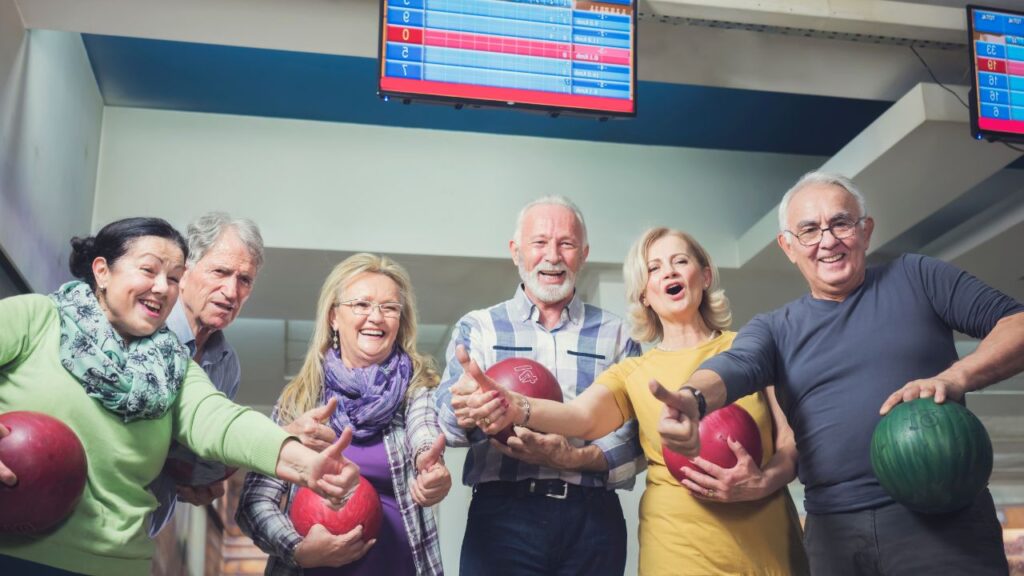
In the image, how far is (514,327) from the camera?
9.33ft

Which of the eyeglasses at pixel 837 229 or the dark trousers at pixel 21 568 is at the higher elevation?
the eyeglasses at pixel 837 229

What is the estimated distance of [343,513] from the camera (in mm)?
2330

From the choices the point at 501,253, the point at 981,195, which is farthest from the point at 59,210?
the point at 981,195

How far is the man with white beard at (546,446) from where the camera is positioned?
2.51 meters

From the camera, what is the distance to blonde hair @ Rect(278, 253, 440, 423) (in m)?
2.62

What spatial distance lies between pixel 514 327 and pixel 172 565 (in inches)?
159

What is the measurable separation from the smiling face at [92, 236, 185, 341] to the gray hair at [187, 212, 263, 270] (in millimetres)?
568

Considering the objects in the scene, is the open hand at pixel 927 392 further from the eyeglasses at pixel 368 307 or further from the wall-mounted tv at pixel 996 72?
the wall-mounted tv at pixel 996 72

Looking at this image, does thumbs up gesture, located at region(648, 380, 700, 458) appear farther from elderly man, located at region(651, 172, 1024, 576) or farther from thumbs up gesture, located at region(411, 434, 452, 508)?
thumbs up gesture, located at region(411, 434, 452, 508)

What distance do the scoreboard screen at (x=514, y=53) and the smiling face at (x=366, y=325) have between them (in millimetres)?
1123

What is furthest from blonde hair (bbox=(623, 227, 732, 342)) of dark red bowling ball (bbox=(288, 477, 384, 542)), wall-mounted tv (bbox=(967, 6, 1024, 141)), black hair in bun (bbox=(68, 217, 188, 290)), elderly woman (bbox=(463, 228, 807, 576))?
wall-mounted tv (bbox=(967, 6, 1024, 141))

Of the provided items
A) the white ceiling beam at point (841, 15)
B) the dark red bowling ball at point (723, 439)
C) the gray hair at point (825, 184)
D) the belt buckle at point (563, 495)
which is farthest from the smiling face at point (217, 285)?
the white ceiling beam at point (841, 15)

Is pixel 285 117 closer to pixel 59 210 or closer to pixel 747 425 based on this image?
pixel 59 210

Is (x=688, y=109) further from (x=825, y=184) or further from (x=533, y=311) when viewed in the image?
(x=825, y=184)
